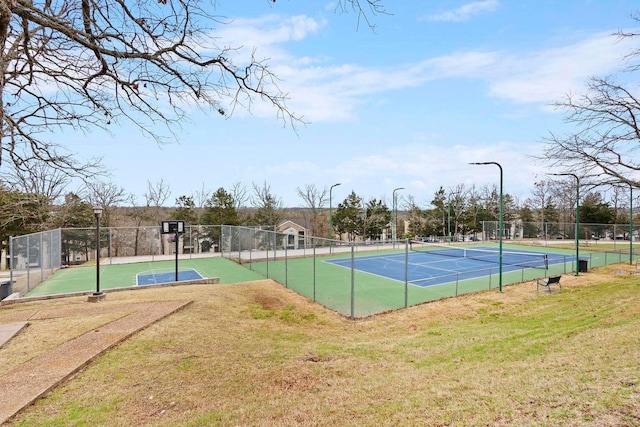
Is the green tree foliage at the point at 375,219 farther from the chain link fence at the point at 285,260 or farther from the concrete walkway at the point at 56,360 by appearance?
the concrete walkway at the point at 56,360

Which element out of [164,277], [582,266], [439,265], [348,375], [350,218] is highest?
[350,218]

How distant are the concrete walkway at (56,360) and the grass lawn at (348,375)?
20 cm

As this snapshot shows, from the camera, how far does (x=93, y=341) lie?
7.18 meters

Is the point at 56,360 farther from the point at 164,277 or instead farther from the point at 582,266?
the point at 582,266

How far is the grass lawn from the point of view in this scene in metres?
→ 3.98

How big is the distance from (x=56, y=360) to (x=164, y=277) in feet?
45.6

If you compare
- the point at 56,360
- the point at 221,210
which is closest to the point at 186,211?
the point at 221,210

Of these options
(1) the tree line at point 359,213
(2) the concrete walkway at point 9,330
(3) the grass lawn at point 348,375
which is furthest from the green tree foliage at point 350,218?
(2) the concrete walkway at point 9,330

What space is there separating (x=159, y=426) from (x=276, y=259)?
1571 cm

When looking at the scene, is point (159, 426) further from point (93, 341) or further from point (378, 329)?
point (378, 329)

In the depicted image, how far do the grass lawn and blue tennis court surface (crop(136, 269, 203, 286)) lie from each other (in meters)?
9.28

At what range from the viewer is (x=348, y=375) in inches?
232

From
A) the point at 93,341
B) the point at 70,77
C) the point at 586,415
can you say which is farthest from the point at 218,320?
the point at 586,415

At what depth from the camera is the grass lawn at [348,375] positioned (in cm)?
398
